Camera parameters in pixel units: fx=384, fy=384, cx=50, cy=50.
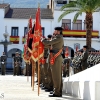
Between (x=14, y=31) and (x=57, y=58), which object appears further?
(x=14, y=31)

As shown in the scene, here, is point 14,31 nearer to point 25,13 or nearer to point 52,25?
point 25,13

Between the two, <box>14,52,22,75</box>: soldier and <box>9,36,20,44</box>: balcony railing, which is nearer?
<box>14,52,22,75</box>: soldier

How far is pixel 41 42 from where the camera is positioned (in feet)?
36.3

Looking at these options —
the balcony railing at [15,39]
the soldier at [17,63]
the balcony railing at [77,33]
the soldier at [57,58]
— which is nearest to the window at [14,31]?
the balcony railing at [15,39]

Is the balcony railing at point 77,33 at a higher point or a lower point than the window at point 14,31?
lower

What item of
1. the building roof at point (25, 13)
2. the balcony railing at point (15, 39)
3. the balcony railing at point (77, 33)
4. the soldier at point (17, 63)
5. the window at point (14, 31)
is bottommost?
the soldier at point (17, 63)

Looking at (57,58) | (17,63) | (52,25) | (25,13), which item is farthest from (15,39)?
(57,58)

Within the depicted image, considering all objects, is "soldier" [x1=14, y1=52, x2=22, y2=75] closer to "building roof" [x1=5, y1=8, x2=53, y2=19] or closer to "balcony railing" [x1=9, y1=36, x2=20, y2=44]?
"balcony railing" [x1=9, y1=36, x2=20, y2=44]

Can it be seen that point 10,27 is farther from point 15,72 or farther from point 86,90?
point 86,90

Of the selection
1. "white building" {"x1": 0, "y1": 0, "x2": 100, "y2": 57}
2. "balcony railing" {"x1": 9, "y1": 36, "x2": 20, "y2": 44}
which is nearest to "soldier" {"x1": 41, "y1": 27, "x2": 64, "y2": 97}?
"white building" {"x1": 0, "y1": 0, "x2": 100, "y2": 57}

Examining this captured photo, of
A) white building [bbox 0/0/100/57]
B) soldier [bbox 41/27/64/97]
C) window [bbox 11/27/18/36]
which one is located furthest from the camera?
window [bbox 11/27/18/36]

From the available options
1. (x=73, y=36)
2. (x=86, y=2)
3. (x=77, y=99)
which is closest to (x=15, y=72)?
(x=86, y=2)

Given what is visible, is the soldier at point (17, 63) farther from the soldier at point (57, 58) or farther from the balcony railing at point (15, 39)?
the soldier at point (57, 58)

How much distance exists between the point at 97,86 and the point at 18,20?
4468 cm
